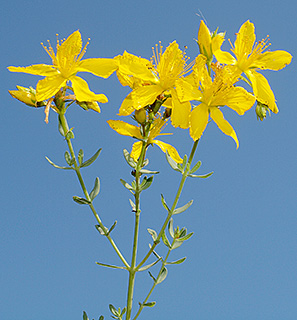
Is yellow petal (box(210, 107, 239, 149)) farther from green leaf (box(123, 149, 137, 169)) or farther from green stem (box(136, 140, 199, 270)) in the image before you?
green leaf (box(123, 149, 137, 169))

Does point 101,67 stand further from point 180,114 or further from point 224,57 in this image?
point 224,57

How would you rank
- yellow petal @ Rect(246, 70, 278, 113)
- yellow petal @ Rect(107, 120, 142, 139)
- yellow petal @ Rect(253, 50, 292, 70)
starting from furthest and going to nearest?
yellow petal @ Rect(253, 50, 292, 70), yellow petal @ Rect(246, 70, 278, 113), yellow petal @ Rect(107, 120, 142, 139)

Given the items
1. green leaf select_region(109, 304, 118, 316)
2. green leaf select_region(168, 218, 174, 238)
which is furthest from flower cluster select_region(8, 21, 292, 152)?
green leaf select_region(109, 304, 118, 316)

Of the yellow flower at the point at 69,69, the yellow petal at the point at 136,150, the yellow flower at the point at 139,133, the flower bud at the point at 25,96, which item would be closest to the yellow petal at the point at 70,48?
the yellow flower at the point at 69,69

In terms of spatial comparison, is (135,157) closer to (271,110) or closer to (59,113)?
(59,113)

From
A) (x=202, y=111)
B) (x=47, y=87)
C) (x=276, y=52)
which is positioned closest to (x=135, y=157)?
(x=202, y=111)

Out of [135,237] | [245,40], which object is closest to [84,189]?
[135,237]

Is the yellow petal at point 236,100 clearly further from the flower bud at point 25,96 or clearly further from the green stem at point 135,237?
the flower bud at point 25,96
